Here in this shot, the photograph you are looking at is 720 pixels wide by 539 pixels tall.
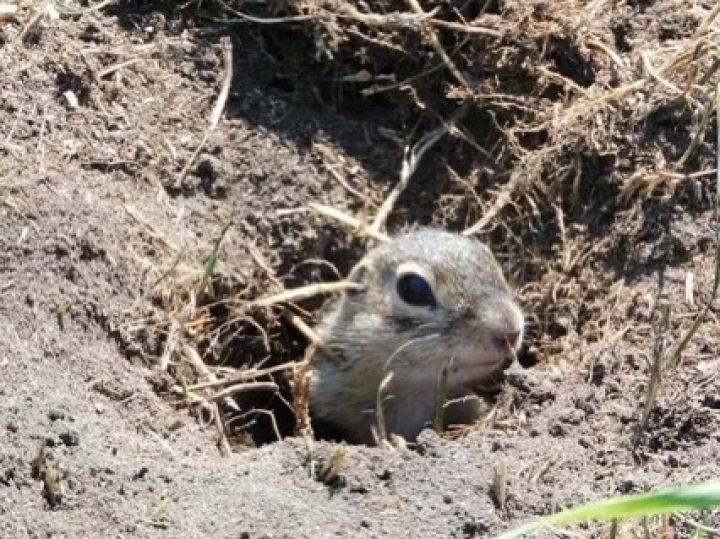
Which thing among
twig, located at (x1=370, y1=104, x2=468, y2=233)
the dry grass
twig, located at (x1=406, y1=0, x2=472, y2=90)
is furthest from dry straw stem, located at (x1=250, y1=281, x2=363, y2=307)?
twig, located at (x1=406, y1=0, x2=472, y2=90)

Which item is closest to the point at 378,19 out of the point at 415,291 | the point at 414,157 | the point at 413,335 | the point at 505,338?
the point at 414,157

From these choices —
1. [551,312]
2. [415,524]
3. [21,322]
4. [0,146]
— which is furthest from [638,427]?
[0,146]

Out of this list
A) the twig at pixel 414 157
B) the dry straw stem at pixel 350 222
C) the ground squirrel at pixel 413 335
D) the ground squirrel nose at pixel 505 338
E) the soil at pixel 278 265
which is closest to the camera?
the soil at pixel 278 265

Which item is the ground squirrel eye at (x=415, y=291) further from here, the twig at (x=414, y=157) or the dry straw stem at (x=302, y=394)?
the twig at (x=414, y=157)

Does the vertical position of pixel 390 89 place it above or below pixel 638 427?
above

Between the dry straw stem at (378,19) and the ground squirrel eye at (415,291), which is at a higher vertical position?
the dry straw stem at (378,19)

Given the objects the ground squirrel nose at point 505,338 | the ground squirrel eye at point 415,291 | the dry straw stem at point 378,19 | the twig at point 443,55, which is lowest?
the ground squirrel nose at point 505,338

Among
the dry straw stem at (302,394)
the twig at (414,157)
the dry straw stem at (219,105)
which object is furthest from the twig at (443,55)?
the dry straw stem at (302,394)

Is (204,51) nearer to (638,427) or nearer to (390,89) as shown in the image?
(390,89)

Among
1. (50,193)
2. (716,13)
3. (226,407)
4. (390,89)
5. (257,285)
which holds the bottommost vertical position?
(226,407)
